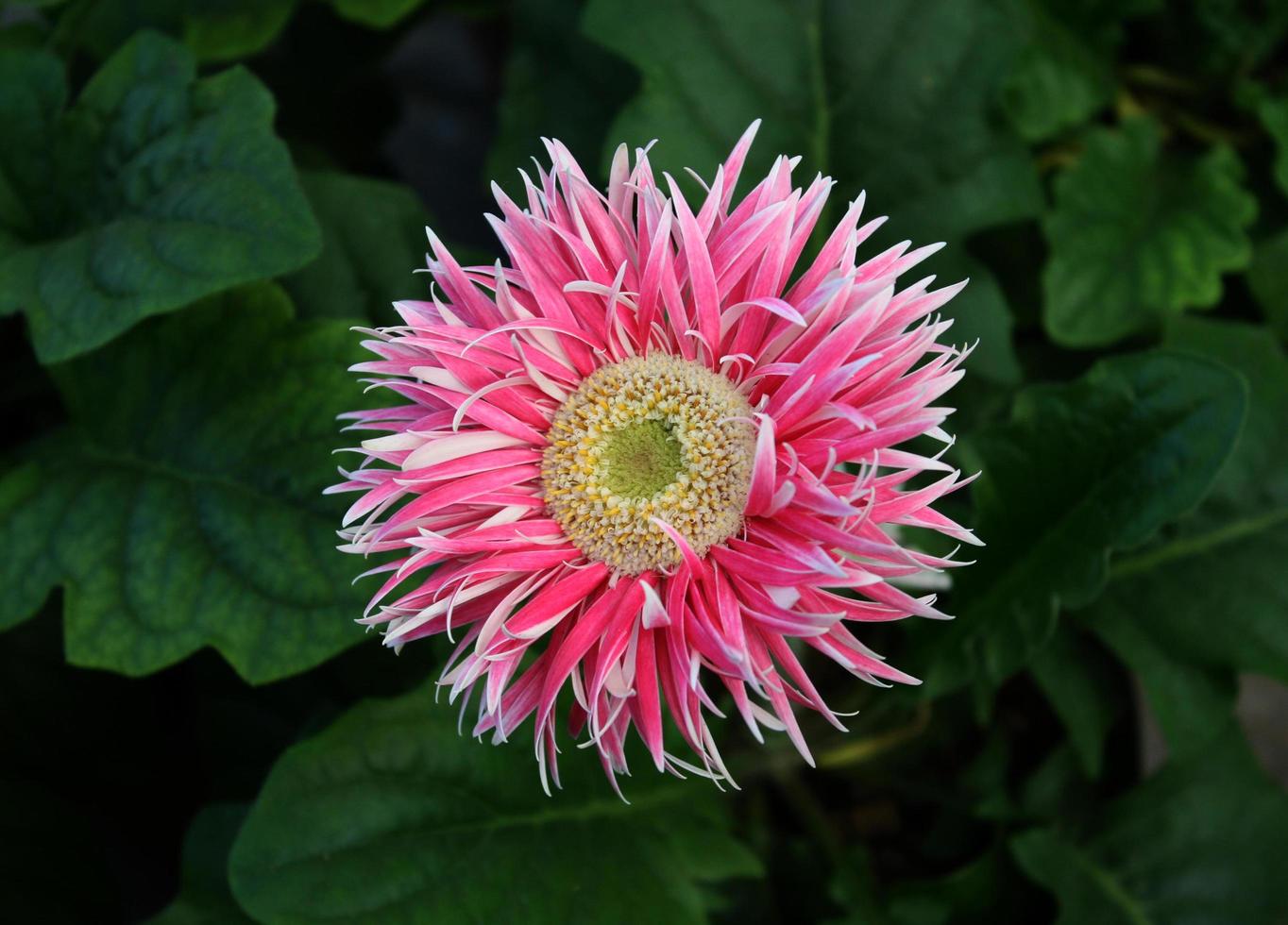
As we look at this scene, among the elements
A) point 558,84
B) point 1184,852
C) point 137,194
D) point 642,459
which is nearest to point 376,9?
point 558,84

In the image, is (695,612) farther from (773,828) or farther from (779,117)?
(773,828)

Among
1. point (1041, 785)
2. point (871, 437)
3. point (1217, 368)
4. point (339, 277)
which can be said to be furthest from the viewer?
point (1041, 785)

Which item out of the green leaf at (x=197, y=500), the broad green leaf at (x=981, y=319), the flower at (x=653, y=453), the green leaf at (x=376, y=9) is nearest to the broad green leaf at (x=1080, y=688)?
the broad green leaf at (x=981, y=319)

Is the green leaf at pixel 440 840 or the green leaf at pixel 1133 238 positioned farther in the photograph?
the green leaf at pixel 1133 238

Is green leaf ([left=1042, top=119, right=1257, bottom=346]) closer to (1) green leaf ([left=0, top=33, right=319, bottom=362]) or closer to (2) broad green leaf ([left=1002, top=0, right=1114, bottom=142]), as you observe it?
(2) broad green leaf ([left=1002, top=0, right=1114, bottom=142])

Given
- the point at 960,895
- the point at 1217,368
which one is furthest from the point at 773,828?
the point at 1217,368

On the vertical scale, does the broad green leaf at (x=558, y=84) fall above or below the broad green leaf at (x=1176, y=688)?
above

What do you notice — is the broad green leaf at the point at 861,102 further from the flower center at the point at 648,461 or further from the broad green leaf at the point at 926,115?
the flower center at the point at 648,461

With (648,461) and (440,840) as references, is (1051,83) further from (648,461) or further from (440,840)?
(440,840)
